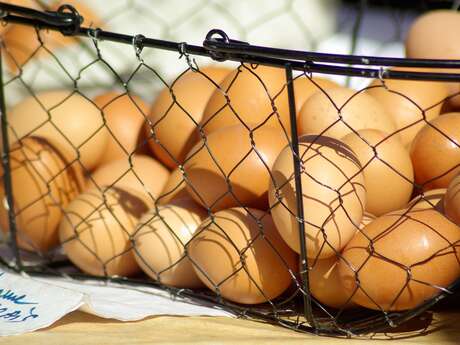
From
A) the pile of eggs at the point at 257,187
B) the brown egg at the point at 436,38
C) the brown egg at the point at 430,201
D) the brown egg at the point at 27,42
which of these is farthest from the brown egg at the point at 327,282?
the brown egg at the point at 27,42

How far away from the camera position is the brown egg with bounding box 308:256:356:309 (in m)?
0.80

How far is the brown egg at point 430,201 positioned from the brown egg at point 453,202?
17 mm

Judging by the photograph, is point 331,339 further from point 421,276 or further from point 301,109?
point 301,109

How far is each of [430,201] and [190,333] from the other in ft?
0.98

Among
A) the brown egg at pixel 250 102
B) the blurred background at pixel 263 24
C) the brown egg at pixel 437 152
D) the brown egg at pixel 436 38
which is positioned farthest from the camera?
the blurred background at pixel 263 24

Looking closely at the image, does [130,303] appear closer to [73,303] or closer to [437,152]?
[73,303]

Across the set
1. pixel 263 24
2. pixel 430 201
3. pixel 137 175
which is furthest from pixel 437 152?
pixel 263 24

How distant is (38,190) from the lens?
1025 millimetres

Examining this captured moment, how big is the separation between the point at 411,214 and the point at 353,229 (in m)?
0.06

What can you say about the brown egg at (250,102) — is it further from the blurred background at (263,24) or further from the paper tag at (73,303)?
the blurred background at (263,24)

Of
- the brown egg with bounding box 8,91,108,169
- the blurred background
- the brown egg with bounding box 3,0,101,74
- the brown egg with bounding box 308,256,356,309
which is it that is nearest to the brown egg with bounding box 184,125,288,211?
the brown egg with bounding box 308,256,356,309

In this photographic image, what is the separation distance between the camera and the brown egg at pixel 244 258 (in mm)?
826

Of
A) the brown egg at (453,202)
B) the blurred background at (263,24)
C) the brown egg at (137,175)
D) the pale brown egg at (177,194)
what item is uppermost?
the blurred background at (263,24)

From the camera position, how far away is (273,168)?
2.60 ft
